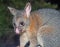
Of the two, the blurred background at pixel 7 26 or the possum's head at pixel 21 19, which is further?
the blurred background at pixel 7 26

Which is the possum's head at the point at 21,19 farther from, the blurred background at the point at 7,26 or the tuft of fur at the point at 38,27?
the blurred background at the point at 7,26

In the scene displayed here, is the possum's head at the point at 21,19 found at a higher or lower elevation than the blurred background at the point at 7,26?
higher

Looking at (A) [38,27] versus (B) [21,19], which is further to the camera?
(A) [38,27]

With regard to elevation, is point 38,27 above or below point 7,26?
above

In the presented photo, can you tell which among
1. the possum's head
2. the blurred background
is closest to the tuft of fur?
the possum's head

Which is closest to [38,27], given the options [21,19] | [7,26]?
[21,19]

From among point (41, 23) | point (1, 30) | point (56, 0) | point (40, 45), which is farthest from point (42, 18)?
point (56, 0)

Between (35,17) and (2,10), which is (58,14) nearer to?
(35,17)

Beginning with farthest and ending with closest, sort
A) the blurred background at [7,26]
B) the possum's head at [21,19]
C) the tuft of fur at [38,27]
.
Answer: the blurred background at [7,26]
the possum's head at [21,19]
the tuft of fur at [38,27]

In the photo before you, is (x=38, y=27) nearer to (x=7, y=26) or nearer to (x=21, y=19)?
(x=21, y=19)

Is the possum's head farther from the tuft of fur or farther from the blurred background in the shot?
the blurred background

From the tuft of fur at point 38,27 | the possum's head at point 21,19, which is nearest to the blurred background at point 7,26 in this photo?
the tuft of fur at point 38,27

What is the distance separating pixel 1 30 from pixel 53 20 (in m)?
1.90

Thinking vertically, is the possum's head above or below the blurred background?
above
